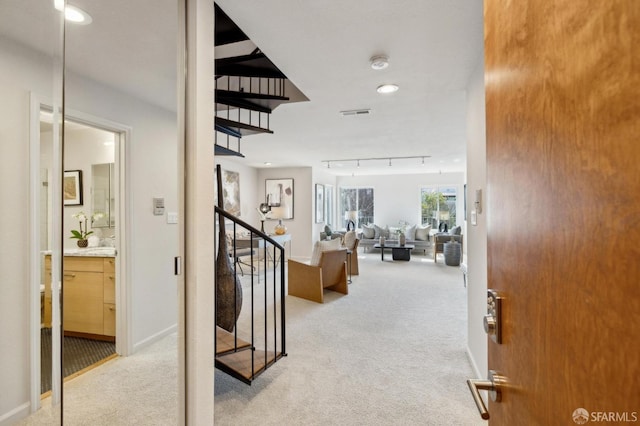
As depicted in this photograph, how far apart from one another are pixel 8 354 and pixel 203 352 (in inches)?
29.4

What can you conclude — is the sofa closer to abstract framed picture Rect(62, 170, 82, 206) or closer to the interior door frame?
the interior door frame

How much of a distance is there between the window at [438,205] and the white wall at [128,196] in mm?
8892

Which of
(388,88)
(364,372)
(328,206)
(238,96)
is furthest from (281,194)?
(364,372)

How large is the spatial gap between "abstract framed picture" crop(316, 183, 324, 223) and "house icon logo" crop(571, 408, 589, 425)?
8.20m

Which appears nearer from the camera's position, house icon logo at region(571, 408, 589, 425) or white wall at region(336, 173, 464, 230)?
house icon logo at region(571, 408, 589, 425)

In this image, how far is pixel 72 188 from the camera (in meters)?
1.29

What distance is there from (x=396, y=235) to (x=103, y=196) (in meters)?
8.48

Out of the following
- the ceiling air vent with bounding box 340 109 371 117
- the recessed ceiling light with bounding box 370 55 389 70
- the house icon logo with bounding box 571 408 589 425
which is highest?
the ceiling air vent with bounding box 340 109 371 117

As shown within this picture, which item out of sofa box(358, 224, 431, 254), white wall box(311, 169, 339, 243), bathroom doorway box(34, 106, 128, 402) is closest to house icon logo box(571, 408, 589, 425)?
bathroom doorway box(34, 106, 128, 402)

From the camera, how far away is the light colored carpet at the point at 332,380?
5.59ft

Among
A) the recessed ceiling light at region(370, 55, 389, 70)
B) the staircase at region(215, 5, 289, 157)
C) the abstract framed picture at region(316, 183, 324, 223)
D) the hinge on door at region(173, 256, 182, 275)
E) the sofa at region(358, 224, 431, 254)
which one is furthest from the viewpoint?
the sofa at region(358, 224, 431, 254)

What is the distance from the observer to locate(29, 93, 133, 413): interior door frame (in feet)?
4.12

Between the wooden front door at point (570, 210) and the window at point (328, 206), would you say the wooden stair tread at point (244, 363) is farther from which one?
the window at point (328, 206)

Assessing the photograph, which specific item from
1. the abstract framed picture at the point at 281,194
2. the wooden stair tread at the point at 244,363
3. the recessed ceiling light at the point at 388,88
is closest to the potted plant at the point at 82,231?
the wooden stair tread at the point at 244,363
